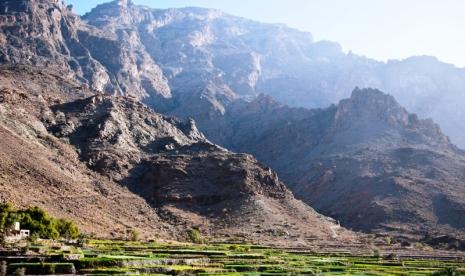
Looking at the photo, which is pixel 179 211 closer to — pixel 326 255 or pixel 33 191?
pixel 33 191

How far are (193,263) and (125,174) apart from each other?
6321cm

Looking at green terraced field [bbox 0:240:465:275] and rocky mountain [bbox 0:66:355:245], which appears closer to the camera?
green terraced field [bbox 0:240:465:275]

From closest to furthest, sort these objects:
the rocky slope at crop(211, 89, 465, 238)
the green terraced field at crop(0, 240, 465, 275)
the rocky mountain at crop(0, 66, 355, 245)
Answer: the green terraced field at crop(0, 240, 465, 275), the rocky mountain at crop(0, 66, 355, 245), the rocky slope at crop(211, 89, 465, 238)

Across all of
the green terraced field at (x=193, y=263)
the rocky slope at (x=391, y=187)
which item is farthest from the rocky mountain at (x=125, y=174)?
the green terraced field at (x=193, y=263)

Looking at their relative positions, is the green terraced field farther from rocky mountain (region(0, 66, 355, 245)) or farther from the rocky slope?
the rocky slope

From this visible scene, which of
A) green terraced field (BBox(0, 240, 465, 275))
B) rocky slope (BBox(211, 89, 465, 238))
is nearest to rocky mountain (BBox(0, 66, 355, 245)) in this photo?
rocky slope (BBox(211, 89, 465, 238))

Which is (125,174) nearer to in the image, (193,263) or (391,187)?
(193,263)

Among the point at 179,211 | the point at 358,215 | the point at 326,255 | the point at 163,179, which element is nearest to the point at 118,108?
the point at 163,179

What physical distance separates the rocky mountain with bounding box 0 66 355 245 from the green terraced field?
→ 25476 mm

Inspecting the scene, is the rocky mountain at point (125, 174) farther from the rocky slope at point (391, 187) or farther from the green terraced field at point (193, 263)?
the green terraced field at point (193, 263)

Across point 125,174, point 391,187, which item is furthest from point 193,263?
point 391,187

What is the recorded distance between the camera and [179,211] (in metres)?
115

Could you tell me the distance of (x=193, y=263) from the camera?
6084 cm

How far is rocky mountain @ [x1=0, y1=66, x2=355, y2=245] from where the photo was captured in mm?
99062
